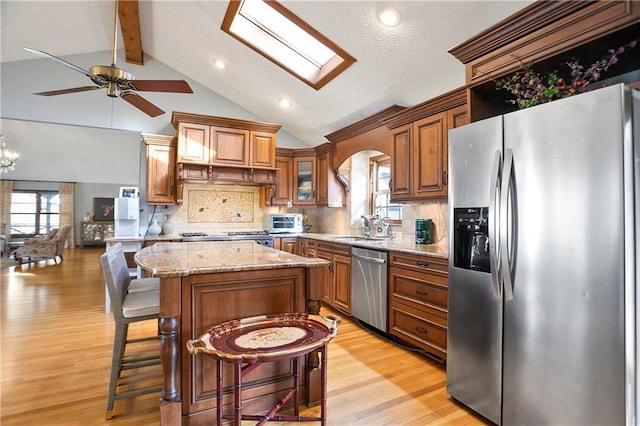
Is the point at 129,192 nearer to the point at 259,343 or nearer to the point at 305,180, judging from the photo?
the point at 305,180

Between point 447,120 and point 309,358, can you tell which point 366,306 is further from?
point 447,120

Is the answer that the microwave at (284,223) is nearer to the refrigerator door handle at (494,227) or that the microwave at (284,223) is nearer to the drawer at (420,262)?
the drawer at (420,262)

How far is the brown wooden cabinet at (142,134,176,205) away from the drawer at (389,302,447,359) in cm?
374

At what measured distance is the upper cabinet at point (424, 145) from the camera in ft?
9.17

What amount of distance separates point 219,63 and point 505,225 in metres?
4.31

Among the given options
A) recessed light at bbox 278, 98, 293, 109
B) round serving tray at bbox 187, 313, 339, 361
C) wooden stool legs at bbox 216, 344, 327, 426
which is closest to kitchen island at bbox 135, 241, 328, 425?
wooden stool legs at bbox 216, 344, 327, 426

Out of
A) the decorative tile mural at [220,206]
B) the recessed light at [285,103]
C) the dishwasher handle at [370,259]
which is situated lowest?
the dishwasher handle at [370,259]

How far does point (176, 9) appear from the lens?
12.0ft

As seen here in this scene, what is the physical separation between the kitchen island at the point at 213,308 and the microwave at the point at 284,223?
314cm

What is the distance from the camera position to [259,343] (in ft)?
4.62

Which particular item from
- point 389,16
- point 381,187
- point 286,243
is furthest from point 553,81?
point 286,243

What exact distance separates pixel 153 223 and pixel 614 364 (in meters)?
5.33

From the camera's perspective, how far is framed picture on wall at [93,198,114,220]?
9.82 metres

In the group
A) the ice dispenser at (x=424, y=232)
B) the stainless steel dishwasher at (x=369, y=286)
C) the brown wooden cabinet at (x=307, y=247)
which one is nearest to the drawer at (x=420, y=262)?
the stainless steel dishwasher at (x=369, y=286)
